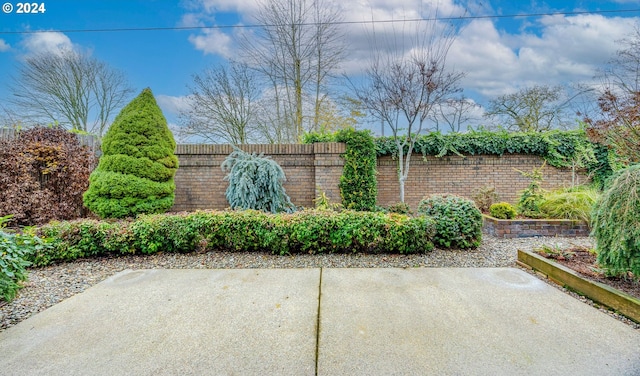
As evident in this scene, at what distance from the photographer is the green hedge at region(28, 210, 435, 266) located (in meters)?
3.94

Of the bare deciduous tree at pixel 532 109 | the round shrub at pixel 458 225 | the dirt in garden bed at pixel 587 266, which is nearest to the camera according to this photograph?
the dirt in garden bed at pixel 587 266

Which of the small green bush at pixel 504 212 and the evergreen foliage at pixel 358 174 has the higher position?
the evergreen foliage at pixel 358 174

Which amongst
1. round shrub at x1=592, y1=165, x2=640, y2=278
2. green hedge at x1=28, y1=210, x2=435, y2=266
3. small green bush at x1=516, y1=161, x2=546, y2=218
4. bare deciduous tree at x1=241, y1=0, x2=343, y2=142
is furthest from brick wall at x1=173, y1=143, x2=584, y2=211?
round shrub at x1=592, y1=165, x2=640, y2=278

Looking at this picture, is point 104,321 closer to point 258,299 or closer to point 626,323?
point 258,299

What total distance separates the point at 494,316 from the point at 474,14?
7.39 meters

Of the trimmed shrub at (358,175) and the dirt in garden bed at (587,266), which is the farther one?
the trimmed shrub at (358,175)

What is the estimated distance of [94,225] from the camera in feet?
13.2

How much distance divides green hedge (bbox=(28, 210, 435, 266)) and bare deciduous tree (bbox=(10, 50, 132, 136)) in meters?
9.94

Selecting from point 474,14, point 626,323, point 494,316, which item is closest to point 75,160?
point 494,316

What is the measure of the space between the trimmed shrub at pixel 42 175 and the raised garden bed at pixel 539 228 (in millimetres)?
8378

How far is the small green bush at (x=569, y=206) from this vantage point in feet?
17.8

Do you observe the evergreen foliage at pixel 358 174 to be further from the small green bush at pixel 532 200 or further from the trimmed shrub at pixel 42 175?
the trimmed shrub at pixel 42 175

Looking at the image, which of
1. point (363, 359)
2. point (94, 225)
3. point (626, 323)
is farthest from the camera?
point (94, 225)

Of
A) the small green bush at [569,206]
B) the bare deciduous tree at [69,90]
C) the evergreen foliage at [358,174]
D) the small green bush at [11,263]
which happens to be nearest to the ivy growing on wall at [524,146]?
the evergreen foliage at [358,174]
